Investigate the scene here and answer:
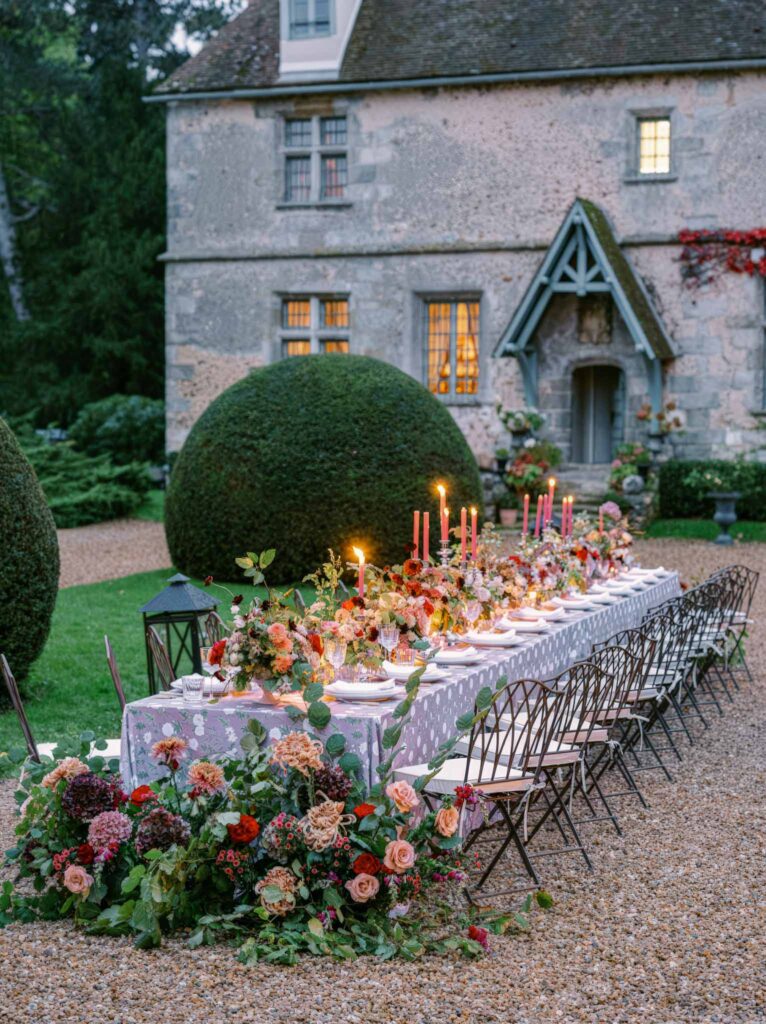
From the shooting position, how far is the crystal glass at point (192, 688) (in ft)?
18.2

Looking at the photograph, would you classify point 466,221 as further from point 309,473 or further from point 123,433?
point 309,473

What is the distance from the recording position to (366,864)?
4.71 metres

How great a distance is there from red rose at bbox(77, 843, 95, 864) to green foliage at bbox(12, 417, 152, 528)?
14941 mm

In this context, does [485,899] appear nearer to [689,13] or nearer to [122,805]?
[122,805]

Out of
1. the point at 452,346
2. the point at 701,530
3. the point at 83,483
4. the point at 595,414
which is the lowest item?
the point at 701,530

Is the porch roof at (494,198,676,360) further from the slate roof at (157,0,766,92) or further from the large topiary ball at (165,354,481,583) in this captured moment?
the large topiary ball at (165,354,481,583)

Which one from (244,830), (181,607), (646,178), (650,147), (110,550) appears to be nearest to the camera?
(244,830)

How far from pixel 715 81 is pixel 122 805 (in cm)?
1675

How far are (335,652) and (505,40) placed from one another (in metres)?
16.6

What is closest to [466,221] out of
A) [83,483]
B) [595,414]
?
[595,414]

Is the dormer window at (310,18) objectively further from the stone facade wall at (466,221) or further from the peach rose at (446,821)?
the peach rose at (446,821)

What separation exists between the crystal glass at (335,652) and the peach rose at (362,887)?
3.85 feet

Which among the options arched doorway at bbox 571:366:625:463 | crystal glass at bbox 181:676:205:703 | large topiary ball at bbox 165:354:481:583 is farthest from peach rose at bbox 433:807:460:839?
arched doorway at bbox 571:366:625:463

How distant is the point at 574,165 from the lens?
65.3ft
